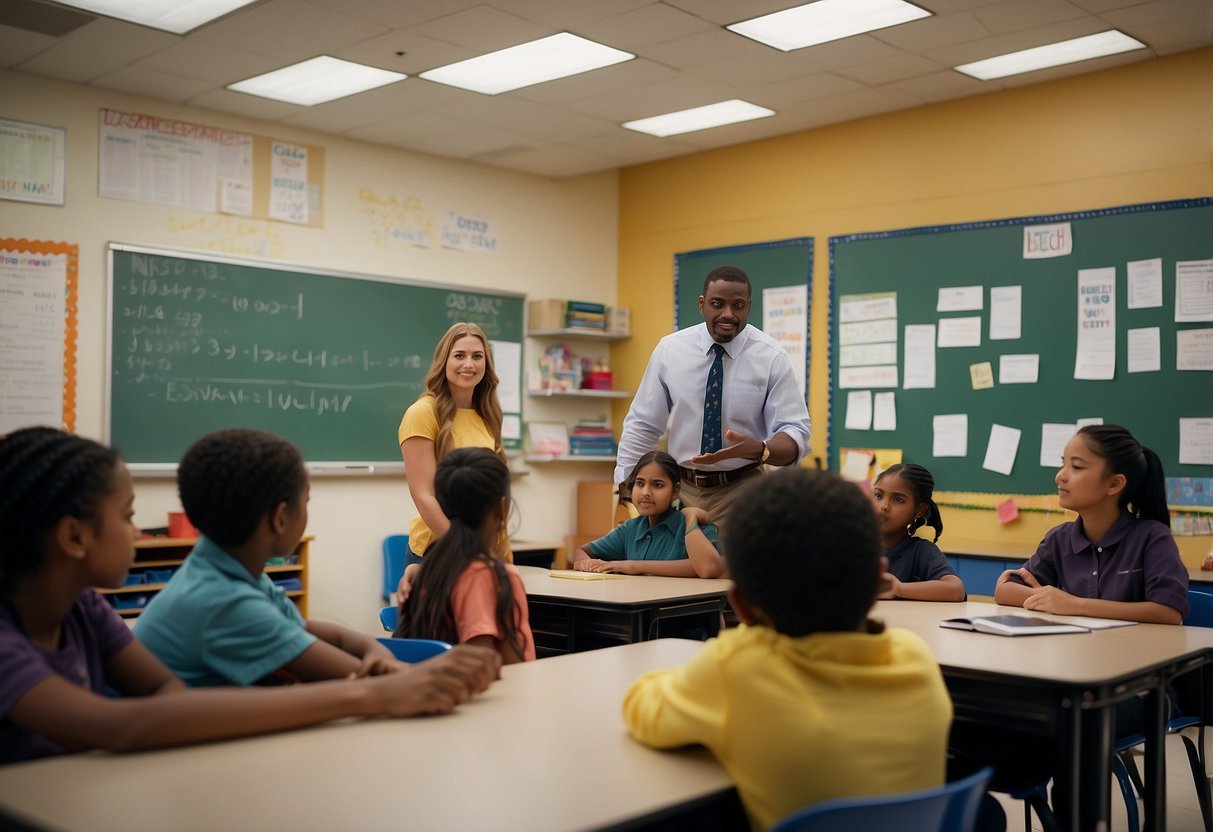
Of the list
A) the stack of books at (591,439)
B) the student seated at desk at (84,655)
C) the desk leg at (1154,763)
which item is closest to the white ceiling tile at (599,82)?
the stack of books at (591,439)

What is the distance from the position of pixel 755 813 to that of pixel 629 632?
1624 millimetres

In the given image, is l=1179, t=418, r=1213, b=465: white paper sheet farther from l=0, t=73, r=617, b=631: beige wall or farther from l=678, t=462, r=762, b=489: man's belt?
l=0, t=73, r=617, b=631: beige wall

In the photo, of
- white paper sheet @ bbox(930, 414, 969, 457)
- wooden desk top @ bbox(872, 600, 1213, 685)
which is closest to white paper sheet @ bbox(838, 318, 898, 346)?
white paper sheet @ bbox(930, 414, 969, 457)

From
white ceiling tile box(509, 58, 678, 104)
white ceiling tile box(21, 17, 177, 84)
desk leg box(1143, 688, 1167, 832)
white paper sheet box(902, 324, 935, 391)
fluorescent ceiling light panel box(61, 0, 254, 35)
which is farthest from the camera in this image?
white paper sheet box(902, 324, 935, 391)

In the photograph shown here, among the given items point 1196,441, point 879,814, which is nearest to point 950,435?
point 1196,441

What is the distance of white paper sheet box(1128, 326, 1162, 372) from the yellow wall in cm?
60

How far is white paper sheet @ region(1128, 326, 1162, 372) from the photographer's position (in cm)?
505

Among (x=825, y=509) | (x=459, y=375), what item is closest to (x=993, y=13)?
(x=459, y=375)

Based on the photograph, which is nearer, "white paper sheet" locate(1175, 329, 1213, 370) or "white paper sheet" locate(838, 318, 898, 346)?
"white paper sheet" locate(1175, 329, 1213, 370)

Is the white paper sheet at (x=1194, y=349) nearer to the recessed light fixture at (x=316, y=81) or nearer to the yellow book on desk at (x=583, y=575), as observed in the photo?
the yellow book on desk at (x=583, y=575)

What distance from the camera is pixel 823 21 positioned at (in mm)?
4688

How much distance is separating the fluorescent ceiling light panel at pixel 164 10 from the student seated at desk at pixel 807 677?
3693mm

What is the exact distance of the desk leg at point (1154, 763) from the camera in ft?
7.46

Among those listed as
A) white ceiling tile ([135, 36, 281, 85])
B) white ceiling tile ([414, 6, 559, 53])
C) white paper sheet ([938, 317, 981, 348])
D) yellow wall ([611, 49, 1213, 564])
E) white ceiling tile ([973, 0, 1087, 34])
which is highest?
white ceiling tile ([973, 0, 1087, 34])
